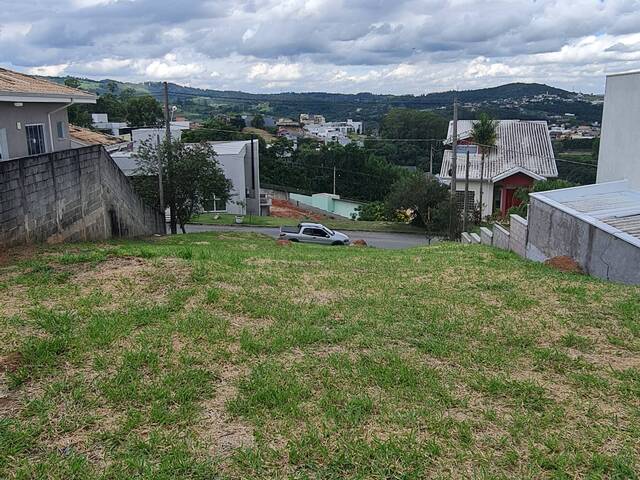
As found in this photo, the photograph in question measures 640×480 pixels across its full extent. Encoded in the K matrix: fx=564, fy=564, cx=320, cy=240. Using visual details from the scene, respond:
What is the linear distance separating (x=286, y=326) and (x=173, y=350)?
134cm

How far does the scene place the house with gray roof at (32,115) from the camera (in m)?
14.6

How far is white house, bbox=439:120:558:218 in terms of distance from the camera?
35094 millimetres

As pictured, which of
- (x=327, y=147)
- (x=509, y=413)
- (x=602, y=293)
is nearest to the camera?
(x=509, y=413)

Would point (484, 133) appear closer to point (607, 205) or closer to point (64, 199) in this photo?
point (607, 205)

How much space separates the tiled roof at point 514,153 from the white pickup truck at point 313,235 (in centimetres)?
1460

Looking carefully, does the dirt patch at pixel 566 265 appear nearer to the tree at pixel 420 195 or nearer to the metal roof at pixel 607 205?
the metal roof at pixel 607 205

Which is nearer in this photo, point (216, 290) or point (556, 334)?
point (556, 334)

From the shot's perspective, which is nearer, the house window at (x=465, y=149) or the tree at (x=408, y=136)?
the house window at (x=465, y=149)

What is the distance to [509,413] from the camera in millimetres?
4395

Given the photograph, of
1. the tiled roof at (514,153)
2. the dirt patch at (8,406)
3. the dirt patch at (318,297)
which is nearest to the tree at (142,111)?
the tiled roof at (514,153)

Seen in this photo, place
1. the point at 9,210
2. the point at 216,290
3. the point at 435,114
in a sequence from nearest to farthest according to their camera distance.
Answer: the point at 216,290 < the point at 9,210 < the point at 435,114

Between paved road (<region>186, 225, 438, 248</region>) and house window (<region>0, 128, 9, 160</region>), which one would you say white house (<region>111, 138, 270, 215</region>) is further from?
house window (<region>0, 128, 9, 160</region>)

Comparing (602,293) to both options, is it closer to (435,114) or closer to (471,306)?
(471,306)

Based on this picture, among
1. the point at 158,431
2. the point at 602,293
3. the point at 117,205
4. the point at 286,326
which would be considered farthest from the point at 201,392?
the point at 117,205
